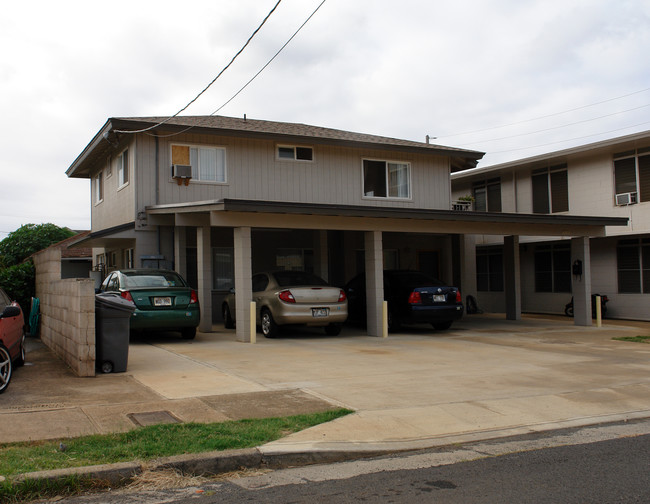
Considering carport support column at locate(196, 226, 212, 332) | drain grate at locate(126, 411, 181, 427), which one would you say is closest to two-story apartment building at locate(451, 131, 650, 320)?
carport support column at locate(196, 226, 212, 332)

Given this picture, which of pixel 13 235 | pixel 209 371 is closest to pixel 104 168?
pixel 209 371

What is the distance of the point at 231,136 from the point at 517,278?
32.3 ft

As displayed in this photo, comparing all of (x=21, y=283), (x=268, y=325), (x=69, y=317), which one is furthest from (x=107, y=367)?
(x=21, y=283)

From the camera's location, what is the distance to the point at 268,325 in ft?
47.3

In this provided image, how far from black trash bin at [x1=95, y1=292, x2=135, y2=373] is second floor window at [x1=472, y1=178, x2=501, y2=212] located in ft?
60.5

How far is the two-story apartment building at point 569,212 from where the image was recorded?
1969cm

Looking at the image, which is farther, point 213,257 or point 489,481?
point 213,257

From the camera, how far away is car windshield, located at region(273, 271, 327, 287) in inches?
566

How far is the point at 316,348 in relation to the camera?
12.6 m

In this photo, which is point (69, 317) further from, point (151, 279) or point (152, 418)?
point (152, 418)

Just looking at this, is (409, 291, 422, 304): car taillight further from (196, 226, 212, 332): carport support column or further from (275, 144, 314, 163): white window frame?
(275, 144, 314, 163): white window frame

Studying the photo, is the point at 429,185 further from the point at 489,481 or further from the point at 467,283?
the point at 489,481

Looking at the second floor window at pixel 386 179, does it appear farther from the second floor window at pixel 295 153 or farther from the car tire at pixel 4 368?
the car tire at pixel 4 368

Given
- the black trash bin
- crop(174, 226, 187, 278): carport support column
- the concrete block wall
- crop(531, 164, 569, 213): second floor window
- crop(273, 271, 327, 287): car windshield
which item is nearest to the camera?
the concrete block wall
